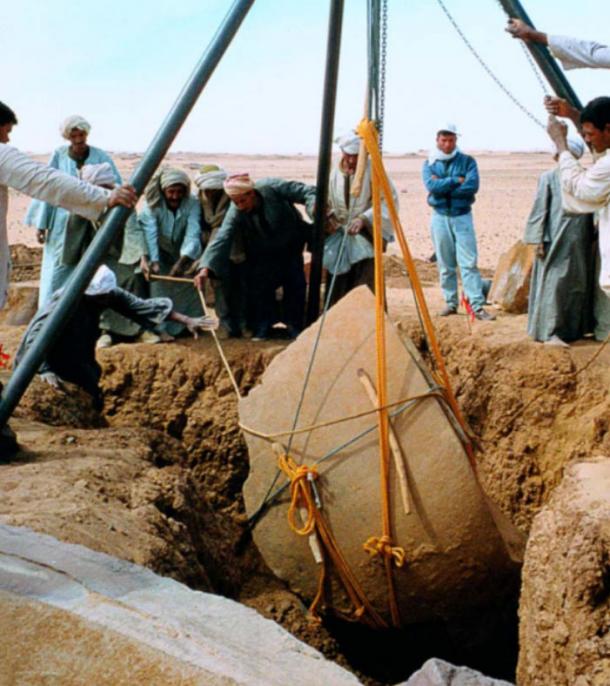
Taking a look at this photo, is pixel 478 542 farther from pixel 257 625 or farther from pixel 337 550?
pixel 257 625

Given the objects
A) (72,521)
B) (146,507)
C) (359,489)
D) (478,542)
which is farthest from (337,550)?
(72,521)

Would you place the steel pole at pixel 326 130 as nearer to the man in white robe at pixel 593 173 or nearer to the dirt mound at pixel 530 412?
the dirt mound at pixel 530 412

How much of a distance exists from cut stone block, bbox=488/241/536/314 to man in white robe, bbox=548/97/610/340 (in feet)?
8.19

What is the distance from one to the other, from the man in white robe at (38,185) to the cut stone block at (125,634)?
2.04 meters

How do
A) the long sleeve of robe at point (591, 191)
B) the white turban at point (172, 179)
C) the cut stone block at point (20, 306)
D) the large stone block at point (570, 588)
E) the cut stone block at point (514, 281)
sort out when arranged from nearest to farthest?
the large stone block at point (570, 588), the long sleeve of robe at point (591, 191), the white turban at point (172, 179), the cut stone block at point (514, 281), the cut stone block at point (20, 306)

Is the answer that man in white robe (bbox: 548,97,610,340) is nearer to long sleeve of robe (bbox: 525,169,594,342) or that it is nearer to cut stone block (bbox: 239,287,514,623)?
long sleeve of robe (bbox: 525,169,594,342)

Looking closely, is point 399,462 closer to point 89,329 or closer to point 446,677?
point 446,677

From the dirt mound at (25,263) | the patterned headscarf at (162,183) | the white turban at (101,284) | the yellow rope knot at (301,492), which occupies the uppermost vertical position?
the patterned headscarf at (162,183)

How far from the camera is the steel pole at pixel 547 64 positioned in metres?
6.18

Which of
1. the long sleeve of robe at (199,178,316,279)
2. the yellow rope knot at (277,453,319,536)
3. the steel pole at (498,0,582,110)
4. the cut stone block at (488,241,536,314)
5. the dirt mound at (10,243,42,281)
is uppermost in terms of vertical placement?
the steel pole at (498,0,582,110)

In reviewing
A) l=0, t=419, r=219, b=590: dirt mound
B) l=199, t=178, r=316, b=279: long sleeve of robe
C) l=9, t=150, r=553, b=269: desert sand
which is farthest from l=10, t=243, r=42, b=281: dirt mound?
l=0, t=419, r=219, b=590: dirt mound

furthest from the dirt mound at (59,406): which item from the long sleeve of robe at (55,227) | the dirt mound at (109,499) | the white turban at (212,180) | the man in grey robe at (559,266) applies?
the man in grey robe at (559,266)

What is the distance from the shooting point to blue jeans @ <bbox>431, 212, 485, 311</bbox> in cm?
891

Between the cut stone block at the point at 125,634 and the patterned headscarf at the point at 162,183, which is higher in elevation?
the patterned headscarf at the point at 162,183
